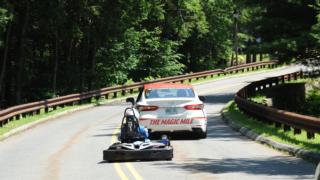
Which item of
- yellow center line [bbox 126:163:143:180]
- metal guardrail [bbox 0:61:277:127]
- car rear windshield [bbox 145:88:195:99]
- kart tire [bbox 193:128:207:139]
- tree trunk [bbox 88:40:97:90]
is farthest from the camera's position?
tree trunk [bbox 88:40:97:90]

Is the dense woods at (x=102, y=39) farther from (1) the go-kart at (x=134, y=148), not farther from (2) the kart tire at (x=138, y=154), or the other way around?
(2) the kart tire at (x=138, y=154)

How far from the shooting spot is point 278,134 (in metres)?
18.2

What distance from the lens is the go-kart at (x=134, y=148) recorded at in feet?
47.0

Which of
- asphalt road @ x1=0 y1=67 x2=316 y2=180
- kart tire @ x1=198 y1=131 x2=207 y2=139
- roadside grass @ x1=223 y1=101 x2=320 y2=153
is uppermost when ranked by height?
roadside grass @ x1=223 y1=101 x2=320 y2=153

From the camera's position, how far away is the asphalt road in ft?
40.3

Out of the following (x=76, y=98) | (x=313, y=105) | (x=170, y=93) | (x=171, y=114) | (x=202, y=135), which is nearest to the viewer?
(x=171, y=114)

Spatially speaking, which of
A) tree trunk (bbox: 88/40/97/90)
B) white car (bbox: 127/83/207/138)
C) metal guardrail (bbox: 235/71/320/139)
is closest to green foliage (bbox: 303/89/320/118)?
metal guardrail (bbox: 235/71/320/139)

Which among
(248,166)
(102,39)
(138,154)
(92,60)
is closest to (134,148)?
(138,154)

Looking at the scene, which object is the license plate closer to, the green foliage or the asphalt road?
the asphalt road

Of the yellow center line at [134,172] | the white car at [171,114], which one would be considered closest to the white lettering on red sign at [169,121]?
the white car at [171,114]

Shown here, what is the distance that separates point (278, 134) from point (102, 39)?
97.9 ft

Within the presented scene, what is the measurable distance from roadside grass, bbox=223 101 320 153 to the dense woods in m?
7.21

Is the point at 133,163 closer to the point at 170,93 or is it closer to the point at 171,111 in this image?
the point at 171,111

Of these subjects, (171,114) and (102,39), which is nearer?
(171,114)
